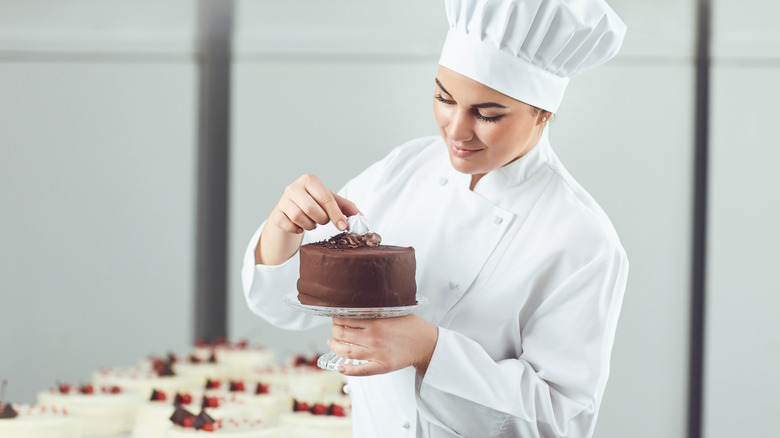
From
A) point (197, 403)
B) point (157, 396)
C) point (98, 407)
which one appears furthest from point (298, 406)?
point (98, 407)

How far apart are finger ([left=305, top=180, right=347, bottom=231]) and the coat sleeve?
247 millimetres

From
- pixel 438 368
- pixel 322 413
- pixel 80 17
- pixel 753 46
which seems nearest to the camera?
pixel 438 368

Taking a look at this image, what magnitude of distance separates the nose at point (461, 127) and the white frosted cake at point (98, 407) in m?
1.71

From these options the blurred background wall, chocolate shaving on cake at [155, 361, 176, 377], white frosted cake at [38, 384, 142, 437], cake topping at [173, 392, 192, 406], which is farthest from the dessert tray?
the blurred background wall

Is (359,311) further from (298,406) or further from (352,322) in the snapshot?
(298,406)

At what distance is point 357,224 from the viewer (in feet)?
4.07

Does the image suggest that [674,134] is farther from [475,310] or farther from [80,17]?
[80,17]

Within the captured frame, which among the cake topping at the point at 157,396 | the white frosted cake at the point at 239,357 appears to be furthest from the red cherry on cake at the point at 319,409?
the white frosted cake at the point at 239,357

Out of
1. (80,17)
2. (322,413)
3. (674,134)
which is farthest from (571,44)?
(80,17)

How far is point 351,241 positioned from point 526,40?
1.43 ft

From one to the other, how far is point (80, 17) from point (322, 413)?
2387 millimetres

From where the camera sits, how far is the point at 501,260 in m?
1.28

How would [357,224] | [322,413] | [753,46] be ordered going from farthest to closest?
[753,46]
[322,413]
[357,224]

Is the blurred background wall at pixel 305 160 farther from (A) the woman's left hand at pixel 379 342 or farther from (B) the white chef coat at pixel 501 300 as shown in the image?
(A) the woman's left hand at pixel 379 342
